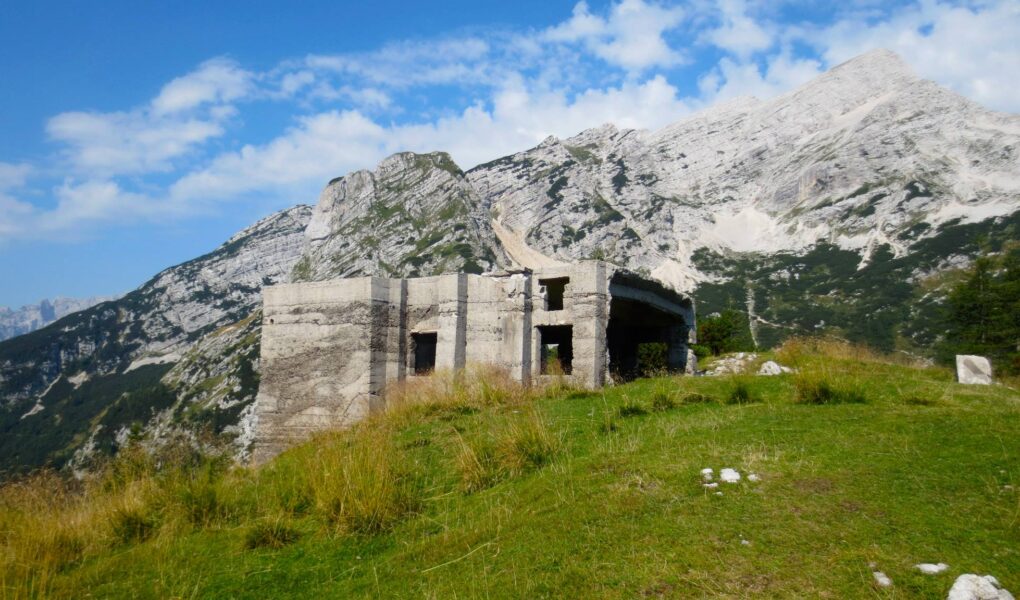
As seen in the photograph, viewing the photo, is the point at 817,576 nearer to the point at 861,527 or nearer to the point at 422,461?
the point at 861,527

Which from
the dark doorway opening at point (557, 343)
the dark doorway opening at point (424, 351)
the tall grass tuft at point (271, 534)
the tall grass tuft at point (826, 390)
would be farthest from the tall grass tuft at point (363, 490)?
the dark doorway opening at point (557, 343)

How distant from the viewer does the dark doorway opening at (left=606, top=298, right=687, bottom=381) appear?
1669 cm

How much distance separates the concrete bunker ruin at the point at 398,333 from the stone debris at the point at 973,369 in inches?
260

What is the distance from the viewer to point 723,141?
169125mm

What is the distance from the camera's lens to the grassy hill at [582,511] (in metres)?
3.81

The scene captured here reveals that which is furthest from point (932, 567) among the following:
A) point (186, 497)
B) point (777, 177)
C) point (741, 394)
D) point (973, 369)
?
point (777, 177)

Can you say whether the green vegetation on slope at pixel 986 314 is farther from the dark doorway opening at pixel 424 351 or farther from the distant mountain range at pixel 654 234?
the distant mountain range at pixel 654 234

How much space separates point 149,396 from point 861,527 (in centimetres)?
11998

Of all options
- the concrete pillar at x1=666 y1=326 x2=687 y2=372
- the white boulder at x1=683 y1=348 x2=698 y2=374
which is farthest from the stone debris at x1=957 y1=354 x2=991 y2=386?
the concrete pillar at x1=666 y1=326 x2=687 y2=372

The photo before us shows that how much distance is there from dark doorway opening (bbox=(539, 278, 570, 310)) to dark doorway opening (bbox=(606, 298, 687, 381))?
4.61 feet

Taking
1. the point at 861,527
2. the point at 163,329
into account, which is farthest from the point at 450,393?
the point at 163,329

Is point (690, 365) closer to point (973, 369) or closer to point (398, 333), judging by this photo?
point (973, 369)

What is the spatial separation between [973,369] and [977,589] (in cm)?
1130

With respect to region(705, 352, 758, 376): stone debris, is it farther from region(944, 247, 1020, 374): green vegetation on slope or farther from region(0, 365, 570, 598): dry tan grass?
region(944, 247, 1020, 374): green vegetation on slope
